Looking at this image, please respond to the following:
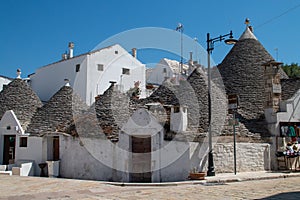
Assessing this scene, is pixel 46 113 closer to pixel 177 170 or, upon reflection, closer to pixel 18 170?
pixel 18 170

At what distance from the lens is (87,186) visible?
40.3 ft

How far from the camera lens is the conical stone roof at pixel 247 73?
21406 mm

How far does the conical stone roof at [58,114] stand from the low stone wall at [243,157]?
7.26 metres

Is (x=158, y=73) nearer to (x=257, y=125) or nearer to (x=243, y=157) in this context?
(x=257, y=125)

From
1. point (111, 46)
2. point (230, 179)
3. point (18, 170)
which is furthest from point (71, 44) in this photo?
point (230, 179)

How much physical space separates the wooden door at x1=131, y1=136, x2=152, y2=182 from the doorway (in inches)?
328

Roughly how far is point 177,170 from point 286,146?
7.24m

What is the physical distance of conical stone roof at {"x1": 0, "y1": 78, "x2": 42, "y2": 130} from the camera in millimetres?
20152

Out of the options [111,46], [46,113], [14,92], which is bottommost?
[46,113]

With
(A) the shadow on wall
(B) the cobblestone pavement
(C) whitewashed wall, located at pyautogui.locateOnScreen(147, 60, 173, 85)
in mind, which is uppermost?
(C) whitewashed wall, located at pyautogui.locateOnScreen(147, 60, 173, 85)

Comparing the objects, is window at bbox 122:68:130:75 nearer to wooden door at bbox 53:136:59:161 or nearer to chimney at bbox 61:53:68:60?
chimney at bbox 61:53:68:60

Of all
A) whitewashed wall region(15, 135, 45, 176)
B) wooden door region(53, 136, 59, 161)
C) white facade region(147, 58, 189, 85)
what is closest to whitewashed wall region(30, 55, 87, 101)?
white facade region(147, 58, 189, 85)

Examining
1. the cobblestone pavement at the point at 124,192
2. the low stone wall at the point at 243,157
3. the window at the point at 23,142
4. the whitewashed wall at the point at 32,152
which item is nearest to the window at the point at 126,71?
the window at the point at 23,142

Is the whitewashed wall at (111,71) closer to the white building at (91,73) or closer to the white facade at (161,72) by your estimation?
the white building at (91,73)
